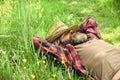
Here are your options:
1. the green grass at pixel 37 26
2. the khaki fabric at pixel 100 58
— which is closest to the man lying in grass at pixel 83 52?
the khaki fabric at pixel 100 58

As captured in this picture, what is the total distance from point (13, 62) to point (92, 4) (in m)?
3.46

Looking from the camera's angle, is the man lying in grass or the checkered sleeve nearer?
the man lying in grass

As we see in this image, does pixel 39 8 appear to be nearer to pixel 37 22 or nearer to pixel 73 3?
pixel 37 22

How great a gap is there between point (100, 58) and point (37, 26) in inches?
57.4

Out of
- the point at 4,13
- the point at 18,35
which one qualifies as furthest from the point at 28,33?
the point at 4,13

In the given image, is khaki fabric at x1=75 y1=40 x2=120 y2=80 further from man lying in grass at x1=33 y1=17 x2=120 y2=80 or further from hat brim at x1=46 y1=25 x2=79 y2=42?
hat brim at x1=46 y1=25 x2=79 y2=42

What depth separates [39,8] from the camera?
6.11m

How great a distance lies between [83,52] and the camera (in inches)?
175

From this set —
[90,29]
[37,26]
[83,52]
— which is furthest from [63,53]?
[37,26]

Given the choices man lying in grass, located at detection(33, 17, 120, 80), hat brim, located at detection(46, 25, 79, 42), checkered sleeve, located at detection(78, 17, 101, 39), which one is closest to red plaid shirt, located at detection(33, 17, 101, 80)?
man lying in grass, located at detection(33, 17, 120, 80)

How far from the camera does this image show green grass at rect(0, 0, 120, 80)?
4133mm

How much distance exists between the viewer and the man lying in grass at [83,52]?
13.6 feet

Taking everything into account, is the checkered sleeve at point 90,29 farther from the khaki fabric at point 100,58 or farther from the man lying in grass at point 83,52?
the khaki fabric at point 100,58

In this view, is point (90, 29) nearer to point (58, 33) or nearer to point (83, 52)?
point (58, 33)
